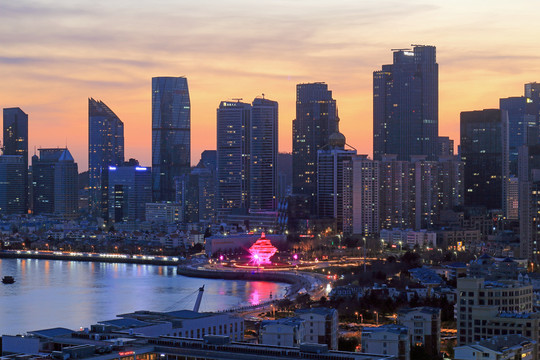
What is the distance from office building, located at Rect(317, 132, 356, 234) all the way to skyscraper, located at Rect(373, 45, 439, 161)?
33.7ft

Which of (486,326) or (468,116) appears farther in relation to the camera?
(468,116)

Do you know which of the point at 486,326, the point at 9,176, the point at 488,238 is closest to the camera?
the point at 486,326

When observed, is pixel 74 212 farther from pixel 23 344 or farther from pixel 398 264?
pixel 23 344

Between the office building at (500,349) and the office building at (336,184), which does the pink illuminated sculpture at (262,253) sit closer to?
the office building at (336,184)

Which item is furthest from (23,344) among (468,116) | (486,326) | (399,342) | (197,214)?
(197,214)

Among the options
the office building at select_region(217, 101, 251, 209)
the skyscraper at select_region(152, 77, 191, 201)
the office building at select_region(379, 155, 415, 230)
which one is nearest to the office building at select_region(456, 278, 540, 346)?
the office building at select_region(379, 155, 415, 230)

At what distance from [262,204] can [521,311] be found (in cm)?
3017

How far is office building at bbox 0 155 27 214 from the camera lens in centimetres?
5781

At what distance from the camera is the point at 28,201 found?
196 feet

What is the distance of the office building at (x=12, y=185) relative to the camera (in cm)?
5781

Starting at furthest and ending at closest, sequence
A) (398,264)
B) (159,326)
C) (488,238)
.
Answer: (488,238) < (398,264) < (159,326)

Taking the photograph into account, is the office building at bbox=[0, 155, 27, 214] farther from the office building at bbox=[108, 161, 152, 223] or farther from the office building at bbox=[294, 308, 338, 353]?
the office building at bbox=[294, 308, 338, 353]

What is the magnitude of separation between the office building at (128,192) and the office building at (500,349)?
42.8 metres

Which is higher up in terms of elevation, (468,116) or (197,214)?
(468,116)
